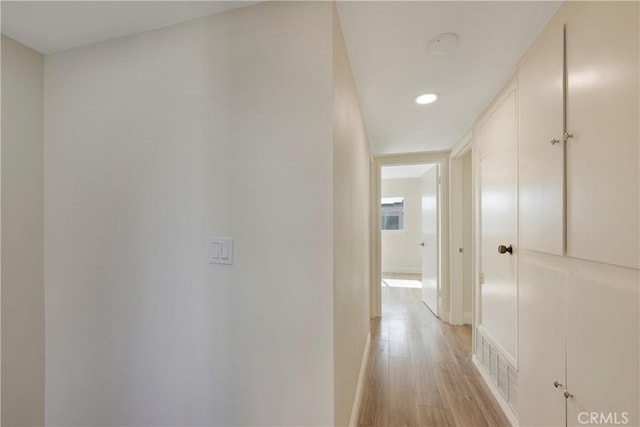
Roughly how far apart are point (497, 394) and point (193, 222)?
236 cm

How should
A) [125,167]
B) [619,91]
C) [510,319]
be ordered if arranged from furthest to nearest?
[510,319]
[125,167]
[619,91]

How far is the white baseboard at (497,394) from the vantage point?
5.36ft

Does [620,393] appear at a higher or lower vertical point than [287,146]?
lower

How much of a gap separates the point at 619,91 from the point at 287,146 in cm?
115

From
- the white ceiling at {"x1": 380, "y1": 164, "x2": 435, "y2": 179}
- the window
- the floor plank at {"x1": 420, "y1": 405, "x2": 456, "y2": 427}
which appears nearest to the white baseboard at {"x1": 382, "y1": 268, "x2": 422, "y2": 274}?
the window

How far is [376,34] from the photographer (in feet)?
4.25

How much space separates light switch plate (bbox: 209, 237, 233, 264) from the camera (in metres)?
1.14

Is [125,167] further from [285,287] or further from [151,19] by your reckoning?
[285,287]

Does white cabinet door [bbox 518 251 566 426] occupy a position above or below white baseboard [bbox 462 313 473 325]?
above

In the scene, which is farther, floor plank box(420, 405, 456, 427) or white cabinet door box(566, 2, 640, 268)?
floor plank box(420, 405, 456, 427)

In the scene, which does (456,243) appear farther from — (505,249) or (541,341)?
(541,341)

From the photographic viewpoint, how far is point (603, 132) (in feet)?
2.96

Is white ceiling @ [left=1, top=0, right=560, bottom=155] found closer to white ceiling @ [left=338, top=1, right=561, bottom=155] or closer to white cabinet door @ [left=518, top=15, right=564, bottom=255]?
white ceiling @ [left=338, top=1, right=561, bottom=155]

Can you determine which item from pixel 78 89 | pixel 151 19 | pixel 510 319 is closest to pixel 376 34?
pixel 151 19
